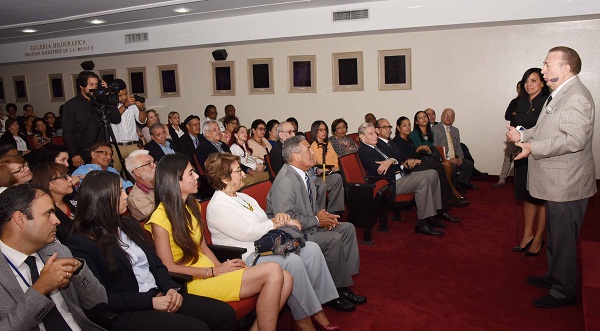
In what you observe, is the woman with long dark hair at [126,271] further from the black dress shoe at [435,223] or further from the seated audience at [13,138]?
the seated audience at [13,138]

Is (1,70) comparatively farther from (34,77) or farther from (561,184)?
(561,184)

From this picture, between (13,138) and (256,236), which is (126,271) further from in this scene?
(13,138)

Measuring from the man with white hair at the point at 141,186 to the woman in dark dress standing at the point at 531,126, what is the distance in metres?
2.97

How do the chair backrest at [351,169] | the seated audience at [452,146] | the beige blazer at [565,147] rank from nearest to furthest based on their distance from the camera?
the beige blazer at [565,147], the chair backrest at [351,169], the seated audience at [452,146]

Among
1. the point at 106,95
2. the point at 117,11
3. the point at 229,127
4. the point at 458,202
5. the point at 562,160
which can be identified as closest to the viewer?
the point at 562,160

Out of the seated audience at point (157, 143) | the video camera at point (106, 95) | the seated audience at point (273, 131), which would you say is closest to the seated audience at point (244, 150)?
the seated audience at point (273, 131)

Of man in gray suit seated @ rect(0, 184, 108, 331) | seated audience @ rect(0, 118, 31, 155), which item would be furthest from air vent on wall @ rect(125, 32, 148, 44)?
man in gray suit seated @ rect(0, 184, 108, 331)

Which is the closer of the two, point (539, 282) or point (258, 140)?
point (539, 282)

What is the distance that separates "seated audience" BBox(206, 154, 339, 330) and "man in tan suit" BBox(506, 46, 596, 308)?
4.97ft

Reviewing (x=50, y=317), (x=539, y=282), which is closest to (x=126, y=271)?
(x=50, y=317)

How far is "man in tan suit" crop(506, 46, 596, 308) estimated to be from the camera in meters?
2.91

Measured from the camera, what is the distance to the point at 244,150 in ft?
20.6

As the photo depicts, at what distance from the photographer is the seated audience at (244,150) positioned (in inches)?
241

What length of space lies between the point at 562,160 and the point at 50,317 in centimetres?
304
